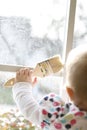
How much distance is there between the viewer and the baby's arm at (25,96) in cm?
154

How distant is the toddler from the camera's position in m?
1.43

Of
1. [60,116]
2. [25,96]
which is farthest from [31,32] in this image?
[60,116]

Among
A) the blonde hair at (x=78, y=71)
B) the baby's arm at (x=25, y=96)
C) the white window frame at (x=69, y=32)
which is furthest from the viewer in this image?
the white window frame at (x=69, y=32)

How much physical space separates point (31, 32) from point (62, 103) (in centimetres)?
33

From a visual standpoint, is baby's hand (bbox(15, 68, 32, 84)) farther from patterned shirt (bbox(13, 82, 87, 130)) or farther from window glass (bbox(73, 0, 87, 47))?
window glass (bbox(73, 0, 87, 47))

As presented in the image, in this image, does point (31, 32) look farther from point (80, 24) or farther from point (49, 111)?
point (49, 111)

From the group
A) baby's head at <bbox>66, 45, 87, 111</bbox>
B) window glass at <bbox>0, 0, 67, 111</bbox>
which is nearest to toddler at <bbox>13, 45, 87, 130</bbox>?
baby's head at <bbox>66, 45, 87, 111</bbox>

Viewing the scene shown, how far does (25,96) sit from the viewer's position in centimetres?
156

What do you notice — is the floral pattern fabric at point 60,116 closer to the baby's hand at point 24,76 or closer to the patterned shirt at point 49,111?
the patterned shirt at point 49,111

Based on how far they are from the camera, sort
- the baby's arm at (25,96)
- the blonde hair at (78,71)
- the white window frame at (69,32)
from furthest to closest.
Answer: the white window frame at (69,32) → the baby's arm at (25,96) → the blonde hair at (78,71)

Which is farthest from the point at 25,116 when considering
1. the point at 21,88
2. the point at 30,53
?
the point at 30,53

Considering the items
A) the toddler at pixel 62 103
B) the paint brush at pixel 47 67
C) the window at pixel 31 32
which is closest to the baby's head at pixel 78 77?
the toddler at pixel 62 103

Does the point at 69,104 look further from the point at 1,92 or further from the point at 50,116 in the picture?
the point at 1,92

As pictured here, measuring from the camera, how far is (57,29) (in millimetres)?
1691
